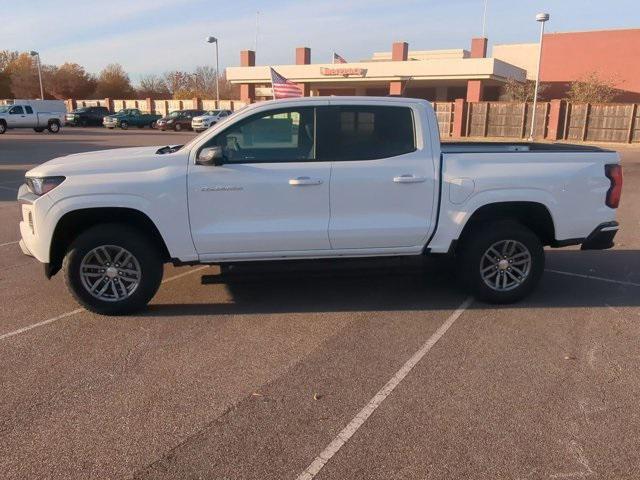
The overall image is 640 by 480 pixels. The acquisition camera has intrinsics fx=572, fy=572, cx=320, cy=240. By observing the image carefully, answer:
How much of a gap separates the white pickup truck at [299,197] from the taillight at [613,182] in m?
0.01

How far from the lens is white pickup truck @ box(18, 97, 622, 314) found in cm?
515

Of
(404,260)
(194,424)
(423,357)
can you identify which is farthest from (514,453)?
(404,260)

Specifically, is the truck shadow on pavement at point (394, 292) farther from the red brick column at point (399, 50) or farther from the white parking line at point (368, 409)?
the red brick column at point (399, 50)

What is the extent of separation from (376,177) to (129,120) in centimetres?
4625

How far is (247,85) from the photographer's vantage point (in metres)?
51.0

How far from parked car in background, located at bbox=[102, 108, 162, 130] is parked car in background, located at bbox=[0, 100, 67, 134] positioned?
6936 mm

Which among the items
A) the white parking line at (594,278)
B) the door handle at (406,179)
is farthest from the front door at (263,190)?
the white parking line at (594,278)

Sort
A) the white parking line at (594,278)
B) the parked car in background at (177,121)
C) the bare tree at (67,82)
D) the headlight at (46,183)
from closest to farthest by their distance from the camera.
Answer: the headlight at (46,183), the white parking line at (594,278), the parked car in background at (177,121), the bare tree at (67,82)

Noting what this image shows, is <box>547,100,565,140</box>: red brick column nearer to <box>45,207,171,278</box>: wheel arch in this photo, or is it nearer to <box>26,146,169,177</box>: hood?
<box>26,146,169,177</box>: hood

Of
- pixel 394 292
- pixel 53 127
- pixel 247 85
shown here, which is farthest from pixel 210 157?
pixel 247 85

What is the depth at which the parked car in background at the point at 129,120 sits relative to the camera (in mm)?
47281

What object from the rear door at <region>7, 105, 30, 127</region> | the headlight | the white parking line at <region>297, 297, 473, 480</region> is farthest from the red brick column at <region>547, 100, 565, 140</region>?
the rear door at <region>7, 105, 30, 127</region>

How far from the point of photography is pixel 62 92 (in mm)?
77812

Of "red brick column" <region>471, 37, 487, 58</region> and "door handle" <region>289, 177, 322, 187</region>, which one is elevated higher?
"red brick column" <region>471, 37, 487, 58</region>
